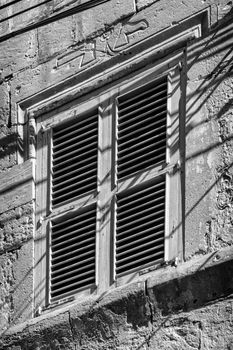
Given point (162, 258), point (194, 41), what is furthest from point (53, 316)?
point (194, 41)

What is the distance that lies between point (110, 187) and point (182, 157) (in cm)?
61

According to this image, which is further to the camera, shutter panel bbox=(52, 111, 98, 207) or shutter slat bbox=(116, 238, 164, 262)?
shutter panel bbox=(52, 111, 98, 207)

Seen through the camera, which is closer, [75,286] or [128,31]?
[75,286]

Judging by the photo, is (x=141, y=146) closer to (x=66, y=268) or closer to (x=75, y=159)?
(x=75, y=159)

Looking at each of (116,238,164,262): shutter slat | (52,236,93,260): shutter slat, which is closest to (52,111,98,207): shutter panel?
(52,236,93,260): shutter slat

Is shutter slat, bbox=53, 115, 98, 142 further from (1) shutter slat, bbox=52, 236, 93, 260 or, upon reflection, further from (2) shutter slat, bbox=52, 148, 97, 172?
(1) shutter slat, bbox=52, 236, 93, 260

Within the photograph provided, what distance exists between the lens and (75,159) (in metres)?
14.2

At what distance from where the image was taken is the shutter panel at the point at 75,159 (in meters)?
14.1

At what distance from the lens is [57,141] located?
47.3 feet

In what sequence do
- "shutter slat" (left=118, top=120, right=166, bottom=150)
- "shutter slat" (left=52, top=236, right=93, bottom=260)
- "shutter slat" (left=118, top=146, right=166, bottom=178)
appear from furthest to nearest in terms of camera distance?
1. "shutter slat" (left=52, top=236, right=93, bottom=260)
2. "shutter slat" (left=118, top=120, right=166, bottom=150)
3. "shutter slat" (left=118, top=146, right=166, bottom=178)

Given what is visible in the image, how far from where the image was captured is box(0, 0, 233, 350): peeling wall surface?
1282cm

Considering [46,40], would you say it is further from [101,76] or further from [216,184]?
[216,184]

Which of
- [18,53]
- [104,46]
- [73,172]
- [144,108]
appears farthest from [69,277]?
[18,53]

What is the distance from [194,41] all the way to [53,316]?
76.4 inches
